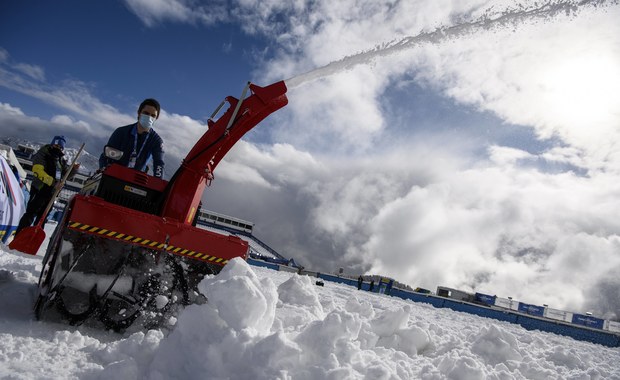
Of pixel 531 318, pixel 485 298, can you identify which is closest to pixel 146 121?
pixel 531 318

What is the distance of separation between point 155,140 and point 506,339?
5.38 metres

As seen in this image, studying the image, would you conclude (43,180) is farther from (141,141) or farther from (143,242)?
(143,242)

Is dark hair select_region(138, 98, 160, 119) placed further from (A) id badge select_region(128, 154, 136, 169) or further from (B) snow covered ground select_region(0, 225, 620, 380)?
(B) snow covered ground select_region(0, 225, 620, 380)

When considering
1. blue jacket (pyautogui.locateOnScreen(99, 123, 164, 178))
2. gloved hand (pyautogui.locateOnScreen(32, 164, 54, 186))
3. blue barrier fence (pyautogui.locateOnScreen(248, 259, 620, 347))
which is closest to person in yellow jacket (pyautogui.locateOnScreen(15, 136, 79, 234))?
gloved hand (pyautogui.locateOnScreen(32, 164, 54, 186))

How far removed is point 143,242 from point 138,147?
72.1 inches

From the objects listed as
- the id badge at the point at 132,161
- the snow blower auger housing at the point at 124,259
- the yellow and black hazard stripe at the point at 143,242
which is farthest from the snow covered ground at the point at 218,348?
the id badge at the point at 132,161

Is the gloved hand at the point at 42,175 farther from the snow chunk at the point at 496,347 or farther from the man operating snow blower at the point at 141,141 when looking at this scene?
the snow chunk at the point at 496,347

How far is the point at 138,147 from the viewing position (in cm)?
472

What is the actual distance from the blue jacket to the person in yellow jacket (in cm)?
299

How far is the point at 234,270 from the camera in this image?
2.85 metres

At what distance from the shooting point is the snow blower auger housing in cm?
318

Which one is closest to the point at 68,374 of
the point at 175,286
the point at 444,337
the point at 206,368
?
the point at 206,368

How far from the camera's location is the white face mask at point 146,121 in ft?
15.1

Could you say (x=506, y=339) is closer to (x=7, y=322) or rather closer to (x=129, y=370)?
(x=129, y=370)
